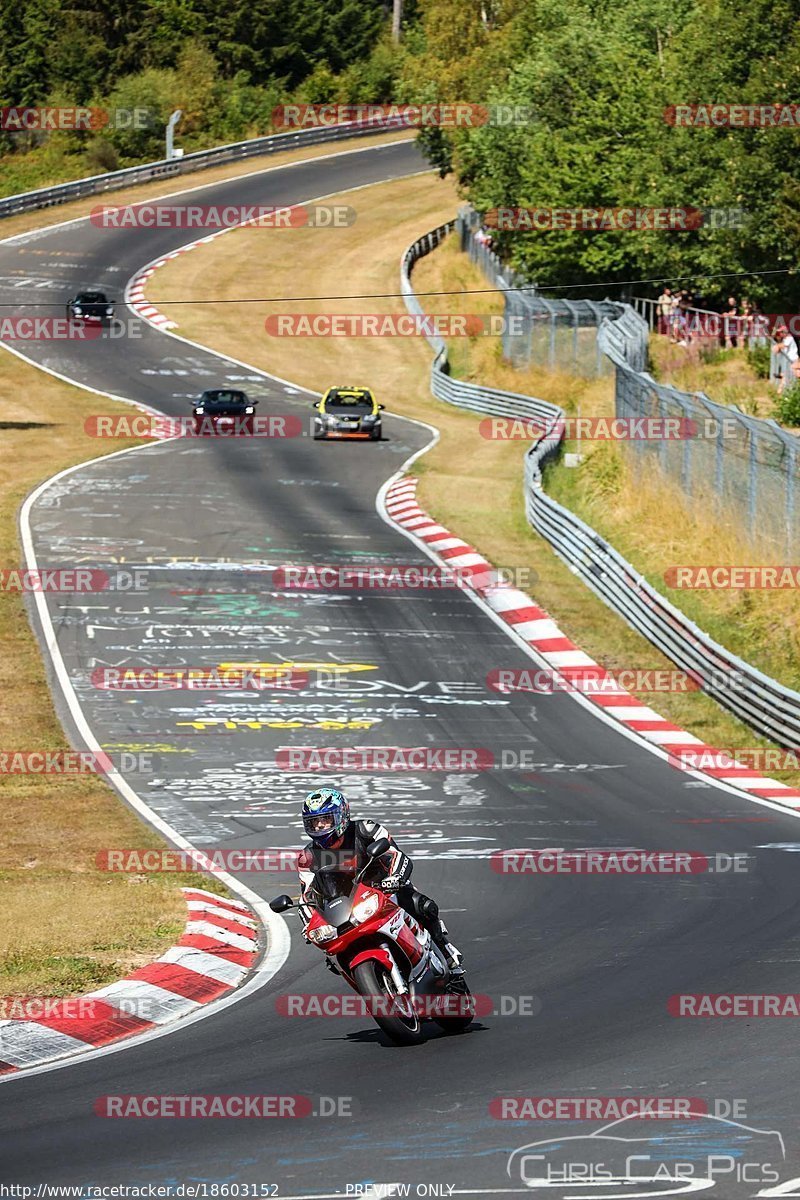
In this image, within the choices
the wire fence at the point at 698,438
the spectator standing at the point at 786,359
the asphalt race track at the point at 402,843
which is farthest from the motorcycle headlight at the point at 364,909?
the spectator standing at the point at 786,359

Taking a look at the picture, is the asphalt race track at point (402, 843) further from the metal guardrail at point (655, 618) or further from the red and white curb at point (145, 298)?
the red and white curb at point (145, 298)

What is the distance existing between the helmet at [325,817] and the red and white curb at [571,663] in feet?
32.6

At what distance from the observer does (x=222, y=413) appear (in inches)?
1893

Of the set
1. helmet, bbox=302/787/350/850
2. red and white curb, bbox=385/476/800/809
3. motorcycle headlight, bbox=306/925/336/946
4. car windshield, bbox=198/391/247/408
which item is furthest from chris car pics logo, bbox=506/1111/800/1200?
car windshield, bbox=198/391/247/408

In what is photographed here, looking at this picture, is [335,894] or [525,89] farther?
[525,89]

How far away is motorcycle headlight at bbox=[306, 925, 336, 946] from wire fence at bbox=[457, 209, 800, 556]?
1527cm

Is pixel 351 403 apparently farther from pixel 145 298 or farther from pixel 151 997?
pixel 151 997

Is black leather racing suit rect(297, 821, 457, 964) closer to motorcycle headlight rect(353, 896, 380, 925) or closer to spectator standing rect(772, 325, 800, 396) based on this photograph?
motorcycle headlight rect(353, 896, 380, 925)

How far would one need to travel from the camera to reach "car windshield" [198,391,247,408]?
48281mm

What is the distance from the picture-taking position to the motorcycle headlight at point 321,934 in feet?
36.2

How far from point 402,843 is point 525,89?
4848 centimetres

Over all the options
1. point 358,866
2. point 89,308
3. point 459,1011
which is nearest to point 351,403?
point 89,308

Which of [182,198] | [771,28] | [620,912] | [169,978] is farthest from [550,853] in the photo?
[182,198]

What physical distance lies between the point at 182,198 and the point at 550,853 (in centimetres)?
7110
